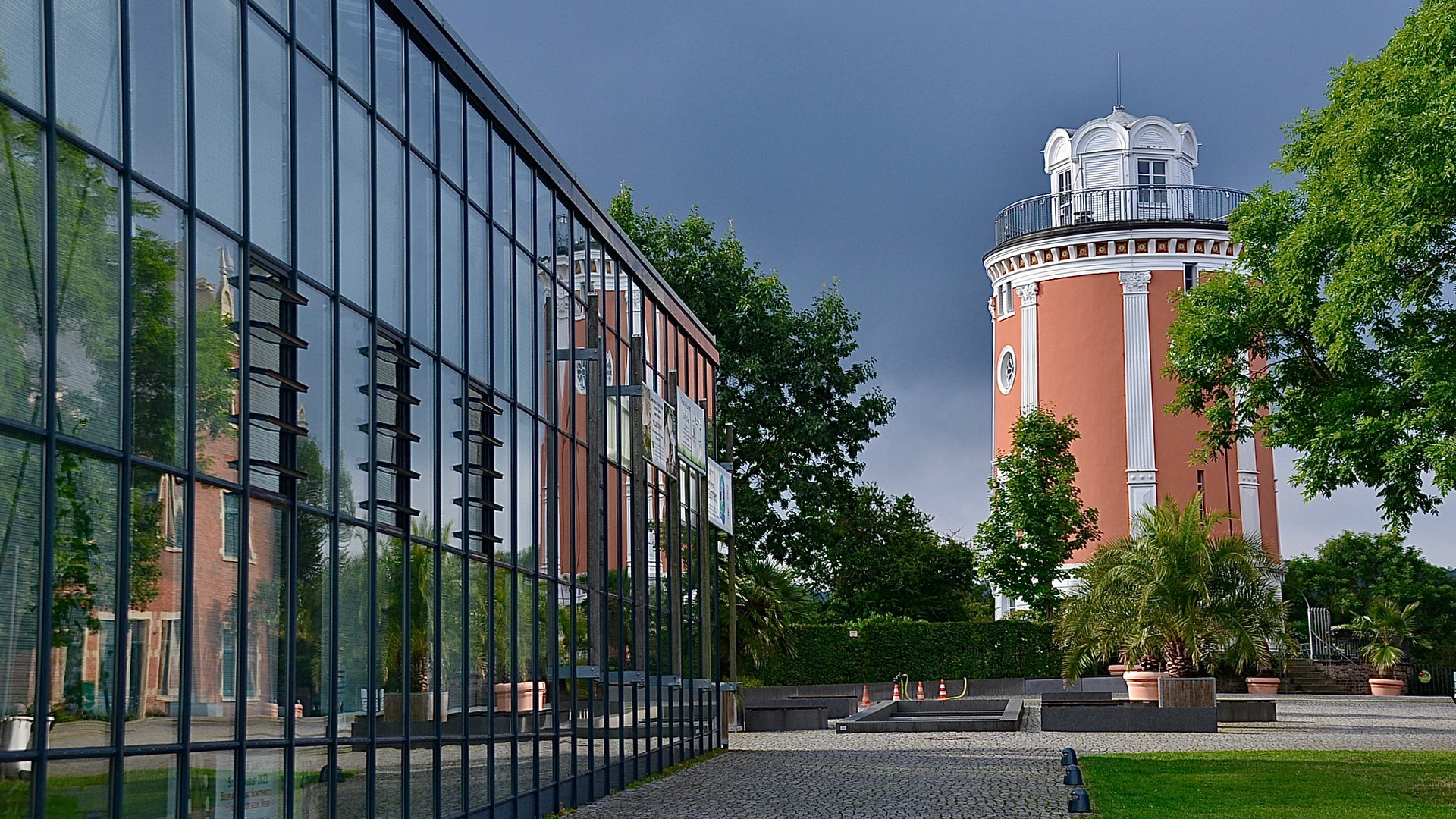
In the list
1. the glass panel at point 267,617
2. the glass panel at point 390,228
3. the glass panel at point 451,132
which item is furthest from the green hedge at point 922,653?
the glass panel at point 267,617

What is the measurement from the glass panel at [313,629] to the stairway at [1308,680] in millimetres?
41051

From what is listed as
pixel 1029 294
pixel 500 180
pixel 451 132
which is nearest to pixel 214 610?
pixel 451 132

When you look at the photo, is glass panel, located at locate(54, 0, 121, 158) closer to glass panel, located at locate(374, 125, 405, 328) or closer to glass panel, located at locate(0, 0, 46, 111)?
glass panel, located at locate(0, 0, 46, 111)

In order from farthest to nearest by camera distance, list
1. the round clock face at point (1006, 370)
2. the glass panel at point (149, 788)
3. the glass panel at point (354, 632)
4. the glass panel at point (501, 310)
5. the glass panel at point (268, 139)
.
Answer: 1. the round clock face at point (1006, 370)
2. the glass panel at point (501, 310)
3. the glass panel at point (354, 632)
4. the glass panel at point (268, 139)
5. the glass panel at point (149, 788)

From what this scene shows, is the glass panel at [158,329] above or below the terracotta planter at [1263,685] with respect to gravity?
above

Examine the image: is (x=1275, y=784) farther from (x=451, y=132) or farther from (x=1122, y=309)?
(x=1122, y=309)

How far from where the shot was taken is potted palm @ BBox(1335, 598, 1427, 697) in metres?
48.0

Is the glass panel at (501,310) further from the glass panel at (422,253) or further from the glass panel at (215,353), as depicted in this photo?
the glass panel at (215,353)

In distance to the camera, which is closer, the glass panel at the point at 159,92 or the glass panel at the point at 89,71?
the glass panel at the point at 89,71

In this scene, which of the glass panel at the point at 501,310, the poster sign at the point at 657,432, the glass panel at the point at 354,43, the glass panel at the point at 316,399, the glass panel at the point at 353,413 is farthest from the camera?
the poster sign at the point at 657,432

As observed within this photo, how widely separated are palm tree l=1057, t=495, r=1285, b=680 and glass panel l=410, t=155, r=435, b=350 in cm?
2003

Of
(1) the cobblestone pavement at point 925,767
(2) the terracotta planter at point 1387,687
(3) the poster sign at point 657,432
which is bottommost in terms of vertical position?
(2) the terracotta planter at point 1387,687

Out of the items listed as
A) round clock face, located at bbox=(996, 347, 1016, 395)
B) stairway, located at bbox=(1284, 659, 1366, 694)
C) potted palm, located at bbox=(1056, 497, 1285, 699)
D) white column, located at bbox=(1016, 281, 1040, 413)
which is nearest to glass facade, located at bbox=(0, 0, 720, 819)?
potted palm, located at bbox=(1056, 497, 1285, 699)

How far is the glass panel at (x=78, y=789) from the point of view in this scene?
26.6 ft
